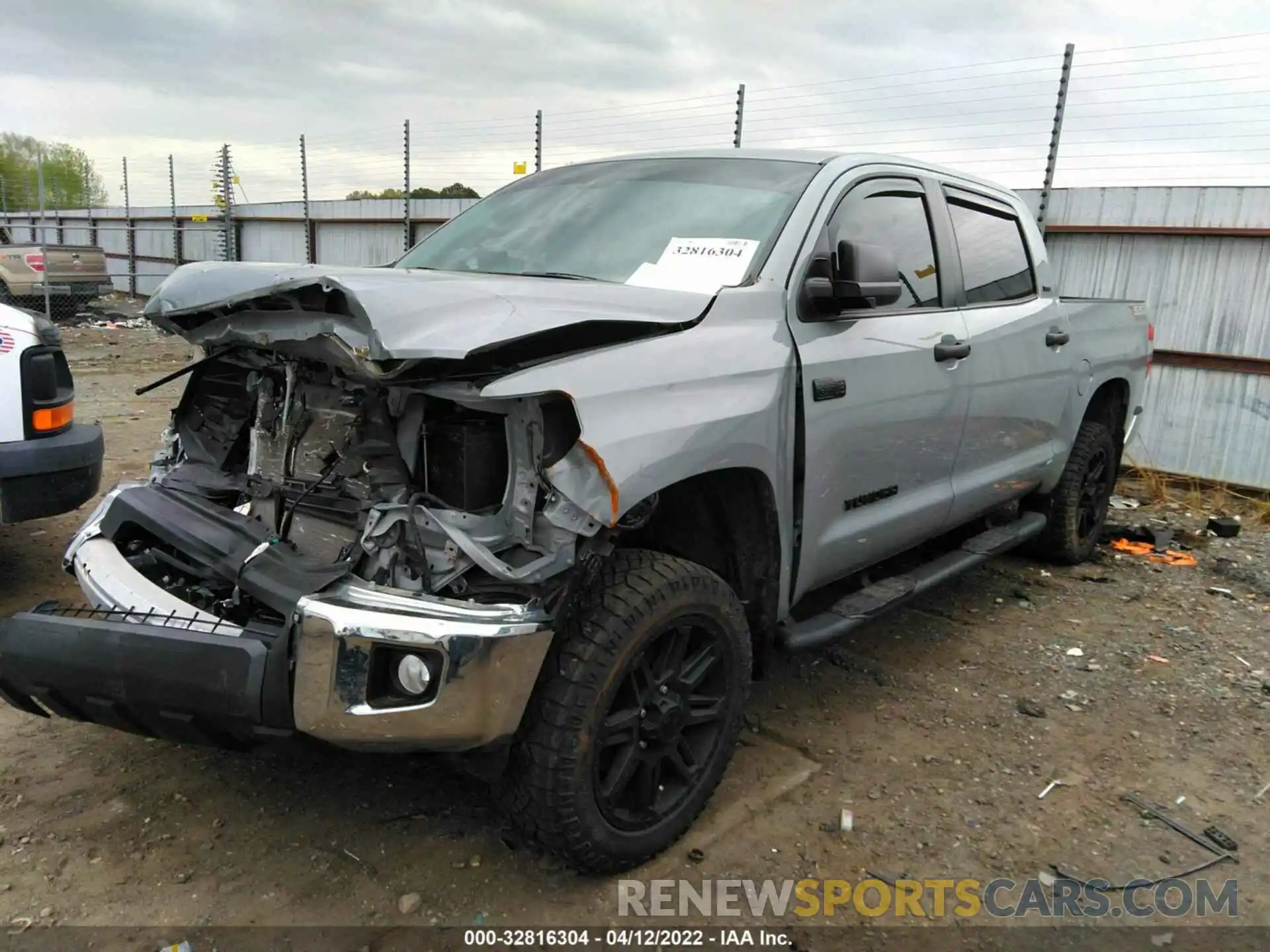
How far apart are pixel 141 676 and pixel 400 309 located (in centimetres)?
106

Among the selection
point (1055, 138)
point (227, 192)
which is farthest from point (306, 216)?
point (1055, 138)

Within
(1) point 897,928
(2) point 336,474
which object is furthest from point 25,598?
(1) point 897,928

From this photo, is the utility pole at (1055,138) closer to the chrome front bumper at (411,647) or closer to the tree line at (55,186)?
the chrome front bumper at (411,647)

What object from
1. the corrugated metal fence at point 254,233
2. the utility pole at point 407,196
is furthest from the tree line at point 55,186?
the utility pole at point 407,196

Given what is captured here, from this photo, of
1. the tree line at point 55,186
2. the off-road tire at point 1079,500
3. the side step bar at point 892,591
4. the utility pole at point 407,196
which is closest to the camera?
the side step bar at point 892,591

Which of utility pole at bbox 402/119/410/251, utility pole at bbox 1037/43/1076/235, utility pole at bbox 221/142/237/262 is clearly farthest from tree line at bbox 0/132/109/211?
utility pole at bbox 1037/43/1076/235

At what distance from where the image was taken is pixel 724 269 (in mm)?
2967

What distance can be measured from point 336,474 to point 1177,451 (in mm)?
7242

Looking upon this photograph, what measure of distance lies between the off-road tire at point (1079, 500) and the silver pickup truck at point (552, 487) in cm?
175

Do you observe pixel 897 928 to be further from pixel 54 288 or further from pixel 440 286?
pixel 54 288

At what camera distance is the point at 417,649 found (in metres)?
2.13

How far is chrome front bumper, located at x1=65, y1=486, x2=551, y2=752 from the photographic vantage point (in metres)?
2.13

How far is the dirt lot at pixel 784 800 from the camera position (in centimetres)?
252

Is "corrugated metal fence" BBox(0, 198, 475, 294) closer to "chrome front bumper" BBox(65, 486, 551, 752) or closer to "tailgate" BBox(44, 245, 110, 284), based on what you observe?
"tailgate" BBox(44, 245, 110, 284)
